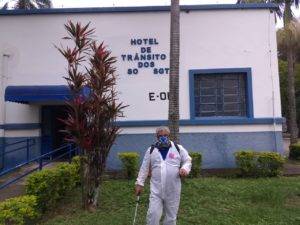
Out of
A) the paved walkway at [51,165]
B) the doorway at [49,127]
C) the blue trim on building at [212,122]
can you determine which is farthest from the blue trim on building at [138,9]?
the paved walkway at [51,165]

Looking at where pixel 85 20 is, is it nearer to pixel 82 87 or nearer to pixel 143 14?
pixel 143 14

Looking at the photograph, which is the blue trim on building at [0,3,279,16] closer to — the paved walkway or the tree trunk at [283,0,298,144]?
the paved walkway

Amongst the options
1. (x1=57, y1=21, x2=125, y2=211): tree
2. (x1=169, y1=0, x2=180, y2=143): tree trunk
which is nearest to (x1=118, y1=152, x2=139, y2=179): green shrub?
(x1=169, y1=0, x2=180, y2=143): tree trunk

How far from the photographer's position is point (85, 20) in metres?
15.9

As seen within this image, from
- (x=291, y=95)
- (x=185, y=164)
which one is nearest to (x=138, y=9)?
(x=185, y=164)

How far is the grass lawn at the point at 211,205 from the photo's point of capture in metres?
8.83

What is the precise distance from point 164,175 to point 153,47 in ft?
29.5

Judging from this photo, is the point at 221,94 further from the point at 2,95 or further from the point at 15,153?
the point at 2,95

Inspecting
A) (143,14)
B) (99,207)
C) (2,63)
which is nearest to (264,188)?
(99,207)

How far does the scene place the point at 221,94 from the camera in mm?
15766

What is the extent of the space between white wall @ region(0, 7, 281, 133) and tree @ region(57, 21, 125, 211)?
227 inches

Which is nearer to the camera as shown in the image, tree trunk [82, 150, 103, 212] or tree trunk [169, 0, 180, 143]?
tree trunk [82, 150, 103, 212]

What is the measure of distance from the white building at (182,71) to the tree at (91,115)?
5641 mm

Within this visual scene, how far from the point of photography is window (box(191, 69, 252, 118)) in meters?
A: 15.7
